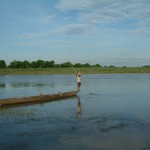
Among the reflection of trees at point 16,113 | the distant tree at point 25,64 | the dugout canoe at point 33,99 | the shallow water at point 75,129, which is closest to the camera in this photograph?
the shallow water at point 75,129

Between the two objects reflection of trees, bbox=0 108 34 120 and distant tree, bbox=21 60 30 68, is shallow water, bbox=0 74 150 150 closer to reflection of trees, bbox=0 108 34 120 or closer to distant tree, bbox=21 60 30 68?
reflection of trees, bbox=0 108 34 120

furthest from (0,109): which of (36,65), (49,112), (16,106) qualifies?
(36,65)

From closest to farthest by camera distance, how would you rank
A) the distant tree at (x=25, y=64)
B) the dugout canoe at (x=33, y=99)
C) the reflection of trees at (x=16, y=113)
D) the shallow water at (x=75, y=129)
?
the shallow water at (x=75, y=129) → the reflection of trees at (x=16, y=113) → the dugout canoe at (x=33, y=99) → the distant tree at (x=25, y=64)

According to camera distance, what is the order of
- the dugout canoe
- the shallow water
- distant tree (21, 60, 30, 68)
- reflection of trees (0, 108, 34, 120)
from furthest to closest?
distant tree (21, 60, 30, 68) → the dugout canoe → reflection of trees (0, 108, 34, 120) → the shallow water

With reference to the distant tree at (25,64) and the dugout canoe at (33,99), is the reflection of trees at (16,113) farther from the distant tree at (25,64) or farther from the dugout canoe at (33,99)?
the distant tree at (25,64)

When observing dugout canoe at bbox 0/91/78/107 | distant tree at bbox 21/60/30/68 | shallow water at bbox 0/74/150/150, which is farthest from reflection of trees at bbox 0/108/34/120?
distant tree at bbox 21/60/30/68

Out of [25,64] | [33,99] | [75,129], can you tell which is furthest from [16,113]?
[25,64]

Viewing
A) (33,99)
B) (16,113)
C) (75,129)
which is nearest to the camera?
(75,129)

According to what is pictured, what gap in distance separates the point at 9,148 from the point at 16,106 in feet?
32.7

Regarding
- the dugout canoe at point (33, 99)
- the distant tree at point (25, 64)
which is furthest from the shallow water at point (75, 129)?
the distant tree at point (25, 64)

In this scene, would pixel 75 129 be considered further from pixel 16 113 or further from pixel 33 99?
pixel 33 99

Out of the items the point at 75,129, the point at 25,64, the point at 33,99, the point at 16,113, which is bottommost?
the point at 75,129

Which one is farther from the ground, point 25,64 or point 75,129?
point 25,64

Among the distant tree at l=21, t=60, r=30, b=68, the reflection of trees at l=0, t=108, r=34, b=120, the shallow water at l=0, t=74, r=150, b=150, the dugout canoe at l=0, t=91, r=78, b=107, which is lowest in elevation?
the shallow water at l=0, t=74, r=150, b=150
